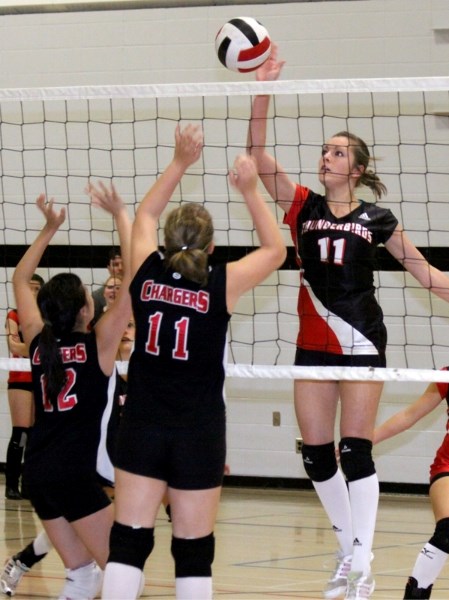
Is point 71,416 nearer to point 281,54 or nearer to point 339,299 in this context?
point 339,299

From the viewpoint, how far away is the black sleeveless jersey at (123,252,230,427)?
13.6 feet

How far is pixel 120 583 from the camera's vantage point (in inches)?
162

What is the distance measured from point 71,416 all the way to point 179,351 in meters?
0.92

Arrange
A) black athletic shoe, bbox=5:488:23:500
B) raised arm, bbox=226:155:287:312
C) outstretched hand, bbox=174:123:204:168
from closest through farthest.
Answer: raised arm, bbox=226:155:287:312 < outstretched hand, bbox=174:123:204:168 < black athletic shoe, bbox=5:488:23:500

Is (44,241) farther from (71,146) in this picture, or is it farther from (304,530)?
(71,146)

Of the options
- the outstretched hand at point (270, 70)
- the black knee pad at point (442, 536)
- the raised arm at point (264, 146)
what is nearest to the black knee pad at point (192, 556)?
the black knee pad at point (442, 536)

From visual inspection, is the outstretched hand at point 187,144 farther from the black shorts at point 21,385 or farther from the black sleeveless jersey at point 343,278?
the black shorts at point 21,385

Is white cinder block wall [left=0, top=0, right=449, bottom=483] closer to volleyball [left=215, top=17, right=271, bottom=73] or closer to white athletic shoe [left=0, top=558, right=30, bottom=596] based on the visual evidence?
Result: volleyball [left=215, top=17, right=271, bottom=73]

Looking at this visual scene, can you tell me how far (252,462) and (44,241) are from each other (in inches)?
211

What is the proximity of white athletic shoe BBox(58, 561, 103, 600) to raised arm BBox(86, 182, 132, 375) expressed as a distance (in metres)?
1.10

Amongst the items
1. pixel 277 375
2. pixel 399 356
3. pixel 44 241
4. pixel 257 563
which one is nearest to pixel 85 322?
pixel 44 241

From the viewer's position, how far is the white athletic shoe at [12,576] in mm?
5934

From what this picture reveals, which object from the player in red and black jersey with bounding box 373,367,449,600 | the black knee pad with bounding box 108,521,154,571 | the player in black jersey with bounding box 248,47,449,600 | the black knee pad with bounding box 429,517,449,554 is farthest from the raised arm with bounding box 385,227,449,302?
the black knee pad with bounding box 108,521,154,571

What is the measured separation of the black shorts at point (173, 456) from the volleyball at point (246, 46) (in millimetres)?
2405
